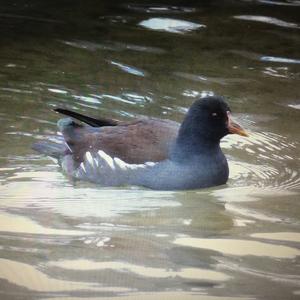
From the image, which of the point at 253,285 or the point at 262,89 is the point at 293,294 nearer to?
the point at 253,285

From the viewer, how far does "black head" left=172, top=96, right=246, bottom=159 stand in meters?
8.02

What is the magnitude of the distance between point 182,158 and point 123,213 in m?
1.18

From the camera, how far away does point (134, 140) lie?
8.03 metres

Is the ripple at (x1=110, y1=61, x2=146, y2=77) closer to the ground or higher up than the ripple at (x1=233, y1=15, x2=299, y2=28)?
closer to the ground

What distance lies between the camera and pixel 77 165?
8352 mm

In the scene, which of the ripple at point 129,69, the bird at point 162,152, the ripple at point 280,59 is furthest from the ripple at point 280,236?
the ripple at point 280,59

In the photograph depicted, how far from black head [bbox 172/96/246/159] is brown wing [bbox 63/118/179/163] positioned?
0.63 feet

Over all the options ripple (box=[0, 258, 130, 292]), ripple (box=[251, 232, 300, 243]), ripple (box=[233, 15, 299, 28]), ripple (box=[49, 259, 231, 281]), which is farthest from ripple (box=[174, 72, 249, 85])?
ripple (box=[0, 258, 130, 292])

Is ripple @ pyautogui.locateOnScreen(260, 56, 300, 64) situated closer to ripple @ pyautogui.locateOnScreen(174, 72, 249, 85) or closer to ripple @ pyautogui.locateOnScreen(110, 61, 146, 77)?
ripple @ pyautogui.locateOnScreen(174, 72, 249, 85)

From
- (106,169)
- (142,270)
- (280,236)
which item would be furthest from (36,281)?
(106,169)

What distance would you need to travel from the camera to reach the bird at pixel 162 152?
309 inches

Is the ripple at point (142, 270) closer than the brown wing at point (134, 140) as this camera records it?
Yes

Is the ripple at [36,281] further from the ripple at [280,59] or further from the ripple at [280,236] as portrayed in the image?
the ripple at [280,59]

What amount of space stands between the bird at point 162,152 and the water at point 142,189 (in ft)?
0.48
